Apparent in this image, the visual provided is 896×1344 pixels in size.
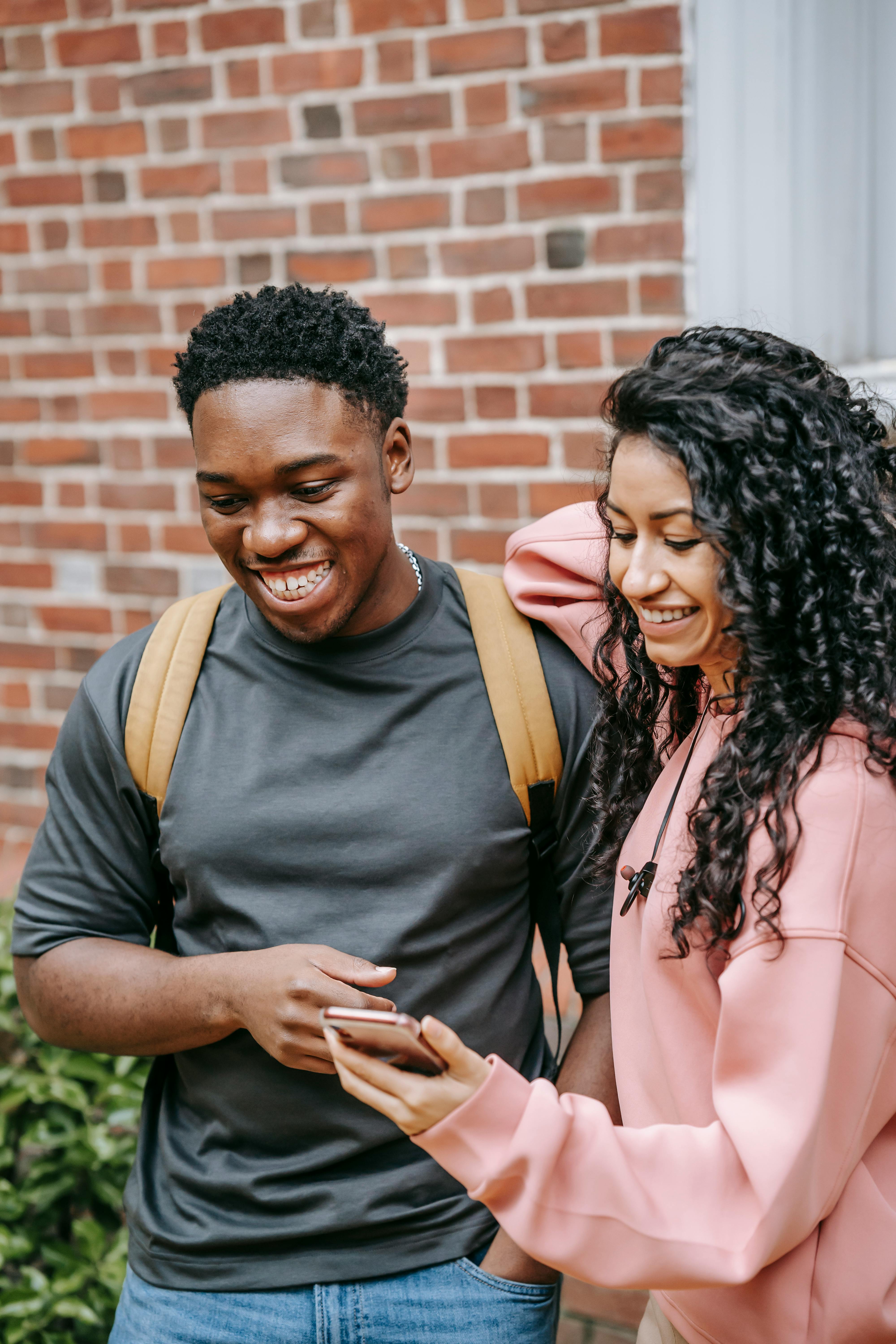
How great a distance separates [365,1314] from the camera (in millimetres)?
1574

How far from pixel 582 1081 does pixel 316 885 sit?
51 centimetres

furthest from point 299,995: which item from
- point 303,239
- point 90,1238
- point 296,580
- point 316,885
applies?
point 303,239

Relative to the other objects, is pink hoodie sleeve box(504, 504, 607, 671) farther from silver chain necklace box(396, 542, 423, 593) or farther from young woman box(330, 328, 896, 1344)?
young woman box(330, 328, 896, 1344)

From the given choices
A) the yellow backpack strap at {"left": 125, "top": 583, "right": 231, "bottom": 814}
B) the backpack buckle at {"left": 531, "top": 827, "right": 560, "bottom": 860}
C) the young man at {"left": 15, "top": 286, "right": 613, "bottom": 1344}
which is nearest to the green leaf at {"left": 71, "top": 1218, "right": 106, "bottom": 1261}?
the young man at {"left": 15, "top": 286, "right": 613, "bottom": 1344}

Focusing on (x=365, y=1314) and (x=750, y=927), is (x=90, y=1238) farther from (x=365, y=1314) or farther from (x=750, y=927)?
(x=750, y=927)

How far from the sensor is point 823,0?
2.40 meters

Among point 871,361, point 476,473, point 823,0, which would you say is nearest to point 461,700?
point 476,473

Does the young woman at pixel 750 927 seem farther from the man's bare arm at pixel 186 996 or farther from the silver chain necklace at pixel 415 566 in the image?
the silver chain necklace at pixel 415 566

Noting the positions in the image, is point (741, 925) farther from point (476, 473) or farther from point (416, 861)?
point (476, 473)

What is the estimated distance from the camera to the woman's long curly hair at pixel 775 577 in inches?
46.8

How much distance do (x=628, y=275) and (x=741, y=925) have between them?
5.72 ft

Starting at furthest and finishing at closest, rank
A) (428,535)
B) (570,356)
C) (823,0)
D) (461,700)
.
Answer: (428,535), (570,356), (823,0), (461,700)

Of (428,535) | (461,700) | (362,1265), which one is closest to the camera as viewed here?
(362,1265)

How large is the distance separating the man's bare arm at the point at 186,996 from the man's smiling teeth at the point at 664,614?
0.54 m
